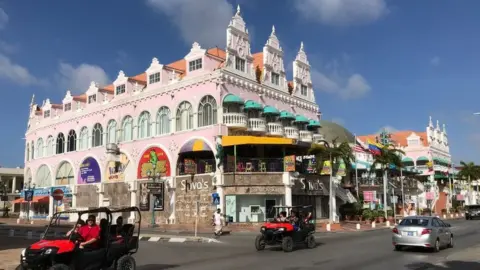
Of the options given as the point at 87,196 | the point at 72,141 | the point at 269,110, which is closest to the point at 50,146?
the point at 72,141

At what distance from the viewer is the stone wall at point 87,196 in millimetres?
47875

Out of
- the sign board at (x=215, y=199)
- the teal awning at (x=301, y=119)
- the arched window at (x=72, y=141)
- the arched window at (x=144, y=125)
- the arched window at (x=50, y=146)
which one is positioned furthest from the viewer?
the arched window at (x=50, y=146)

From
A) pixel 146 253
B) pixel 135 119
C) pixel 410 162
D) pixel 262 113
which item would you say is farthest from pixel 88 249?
pixel 410 162

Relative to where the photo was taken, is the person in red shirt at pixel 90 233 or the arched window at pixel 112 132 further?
the arched window at pixel 112 132

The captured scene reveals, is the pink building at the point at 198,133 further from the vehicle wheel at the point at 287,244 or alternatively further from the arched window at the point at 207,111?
the vehicle wheel at the point at 287,244

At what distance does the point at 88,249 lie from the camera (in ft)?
34.9

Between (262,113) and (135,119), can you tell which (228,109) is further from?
(135,119)

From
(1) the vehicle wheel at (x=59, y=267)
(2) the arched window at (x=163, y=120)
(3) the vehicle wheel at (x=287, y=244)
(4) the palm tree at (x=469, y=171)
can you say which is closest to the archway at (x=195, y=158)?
(2) the arched window at (x=163, y=120)

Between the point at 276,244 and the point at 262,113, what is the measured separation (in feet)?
73.8

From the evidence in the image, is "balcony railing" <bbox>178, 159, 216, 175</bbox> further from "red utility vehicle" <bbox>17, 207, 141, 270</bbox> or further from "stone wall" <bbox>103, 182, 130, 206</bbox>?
"red utility vehicle" <bbox>17, 207, 141, 270</bbox>

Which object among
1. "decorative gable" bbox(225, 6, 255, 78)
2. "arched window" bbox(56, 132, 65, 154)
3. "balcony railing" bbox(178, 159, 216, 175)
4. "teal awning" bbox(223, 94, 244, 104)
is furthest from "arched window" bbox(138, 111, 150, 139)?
"arched window" bbox(56, 132, 65, 154)

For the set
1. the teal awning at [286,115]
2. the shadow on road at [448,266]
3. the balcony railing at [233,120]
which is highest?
the teal awning at [286,115]

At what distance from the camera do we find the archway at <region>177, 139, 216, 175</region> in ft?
122

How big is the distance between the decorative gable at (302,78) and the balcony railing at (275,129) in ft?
23.9
